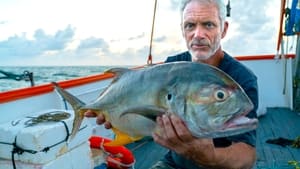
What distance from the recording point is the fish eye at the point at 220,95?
1354 millimetres

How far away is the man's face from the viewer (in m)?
2.17

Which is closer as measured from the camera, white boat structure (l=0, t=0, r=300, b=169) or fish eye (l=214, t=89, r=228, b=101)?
fish eye (l=214, t=89, r=228, b=101)

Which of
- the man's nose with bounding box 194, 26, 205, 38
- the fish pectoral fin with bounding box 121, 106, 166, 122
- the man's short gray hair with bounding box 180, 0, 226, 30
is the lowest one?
the fish pectoral fin with bounding box 121, 106, 166, 122

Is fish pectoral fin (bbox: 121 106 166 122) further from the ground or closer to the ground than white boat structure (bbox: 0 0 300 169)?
further from the ground

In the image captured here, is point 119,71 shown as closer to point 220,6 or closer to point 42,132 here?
point 220,6

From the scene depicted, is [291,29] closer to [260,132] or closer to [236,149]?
[260,132]

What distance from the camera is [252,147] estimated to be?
203 centimetres

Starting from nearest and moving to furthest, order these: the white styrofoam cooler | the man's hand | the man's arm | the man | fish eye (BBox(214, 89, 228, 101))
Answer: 1. fish eye (BBox(214, 89, 228, 101))
2. the man's arm
3. the man
4. the man's hand
5. the white styrofoam cooler

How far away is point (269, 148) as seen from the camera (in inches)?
195

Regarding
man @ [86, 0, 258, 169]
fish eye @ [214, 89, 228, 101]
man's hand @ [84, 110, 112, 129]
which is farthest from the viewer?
man's hand @ [84, 110, 112, 129]

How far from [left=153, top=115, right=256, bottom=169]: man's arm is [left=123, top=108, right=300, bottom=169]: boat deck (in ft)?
7.63

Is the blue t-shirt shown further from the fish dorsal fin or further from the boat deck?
the boat deck

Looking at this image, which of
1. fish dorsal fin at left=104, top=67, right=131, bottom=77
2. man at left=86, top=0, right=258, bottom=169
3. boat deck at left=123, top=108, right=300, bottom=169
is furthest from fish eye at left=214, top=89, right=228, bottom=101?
boat deck at left=123, top=108, right=300, bottom=169

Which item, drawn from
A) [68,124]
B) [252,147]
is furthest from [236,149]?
[68,124]
